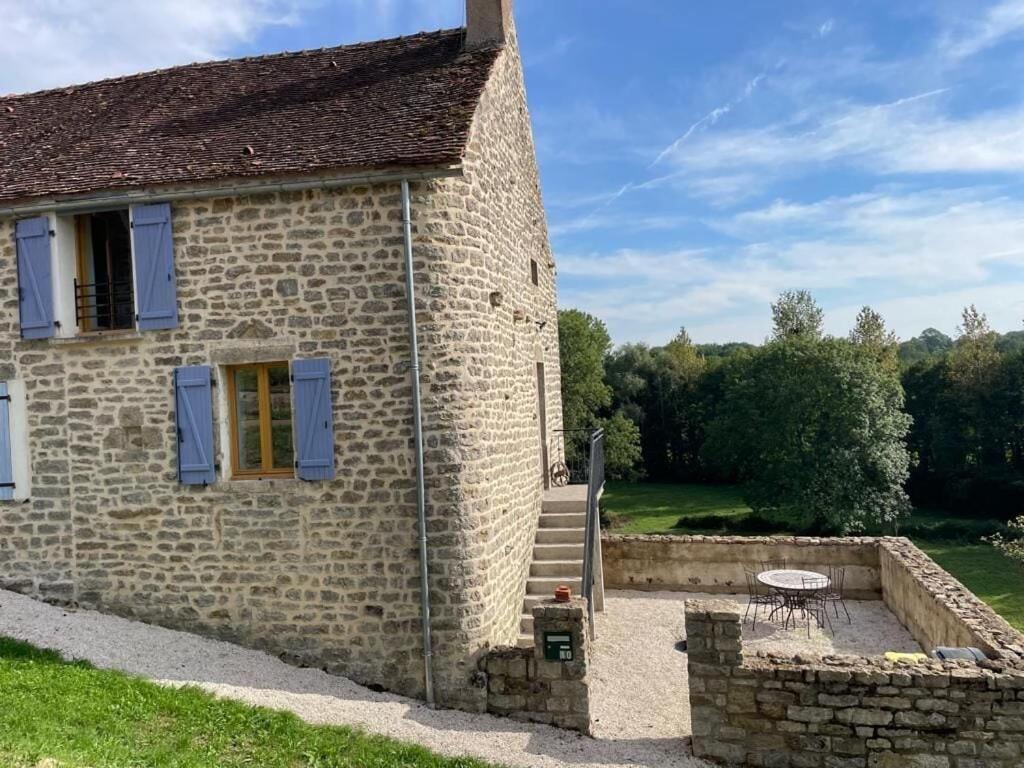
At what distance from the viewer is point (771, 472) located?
85.5 ft

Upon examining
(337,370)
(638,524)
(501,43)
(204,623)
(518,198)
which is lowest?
(638,524)

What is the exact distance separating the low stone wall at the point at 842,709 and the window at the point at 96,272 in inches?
278

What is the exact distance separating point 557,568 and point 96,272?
24.5 ft

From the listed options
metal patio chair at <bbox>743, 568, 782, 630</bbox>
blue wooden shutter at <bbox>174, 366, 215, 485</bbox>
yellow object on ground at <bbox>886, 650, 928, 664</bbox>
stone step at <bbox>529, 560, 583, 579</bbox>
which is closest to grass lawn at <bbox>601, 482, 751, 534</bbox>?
metal patio chair at <bbox>743, 568, 782, 630</bbox>

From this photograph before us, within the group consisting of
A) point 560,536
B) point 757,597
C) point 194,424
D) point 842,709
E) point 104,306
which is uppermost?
point 104,306

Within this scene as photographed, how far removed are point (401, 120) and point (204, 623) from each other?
6.45 meters

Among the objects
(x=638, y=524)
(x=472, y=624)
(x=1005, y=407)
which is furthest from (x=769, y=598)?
(x=1005, y=407)

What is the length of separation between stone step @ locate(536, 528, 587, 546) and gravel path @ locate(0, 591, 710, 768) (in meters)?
3.06

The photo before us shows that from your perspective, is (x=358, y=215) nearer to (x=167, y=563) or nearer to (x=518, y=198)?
(x=518, y=198)

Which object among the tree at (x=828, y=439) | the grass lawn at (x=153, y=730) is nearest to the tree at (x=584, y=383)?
the tree at (x=828, y=439)

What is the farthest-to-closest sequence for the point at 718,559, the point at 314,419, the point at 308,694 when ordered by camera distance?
1. the point at 718,559
2. the point at 314,419
3. the point at 308,694

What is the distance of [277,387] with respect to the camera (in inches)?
342

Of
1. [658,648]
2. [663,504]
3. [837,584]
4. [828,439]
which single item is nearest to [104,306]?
[658,648]

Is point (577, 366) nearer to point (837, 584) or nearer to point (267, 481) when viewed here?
point (837, 584)
